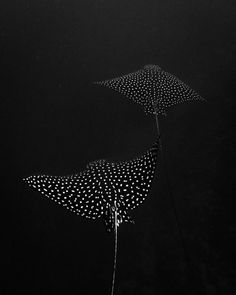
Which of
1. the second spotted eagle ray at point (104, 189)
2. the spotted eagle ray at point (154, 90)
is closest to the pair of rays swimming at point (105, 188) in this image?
the second spotted eagle ray at point (104, 189)

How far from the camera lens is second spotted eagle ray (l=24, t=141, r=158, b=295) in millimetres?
1074

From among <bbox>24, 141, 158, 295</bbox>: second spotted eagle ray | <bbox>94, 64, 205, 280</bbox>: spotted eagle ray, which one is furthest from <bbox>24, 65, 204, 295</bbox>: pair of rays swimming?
<bbox>94, 64, 205, 280</bbox>: spotted eagle ray

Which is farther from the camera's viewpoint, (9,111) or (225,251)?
(9,111)

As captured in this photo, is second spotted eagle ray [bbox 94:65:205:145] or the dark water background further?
second spotted eagle ray [bbox 94:65:205:145]

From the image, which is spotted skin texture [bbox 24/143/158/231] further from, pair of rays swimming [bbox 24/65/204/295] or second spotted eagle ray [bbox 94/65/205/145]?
second spotted eagle ray [bbox 94/65/205/145]

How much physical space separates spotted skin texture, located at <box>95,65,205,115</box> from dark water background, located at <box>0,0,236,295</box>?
0.24 m

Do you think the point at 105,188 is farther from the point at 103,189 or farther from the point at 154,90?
the point at 154,90

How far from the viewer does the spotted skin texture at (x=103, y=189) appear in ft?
3.53

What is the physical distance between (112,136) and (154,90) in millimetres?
392

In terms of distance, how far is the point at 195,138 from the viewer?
1.90 metres

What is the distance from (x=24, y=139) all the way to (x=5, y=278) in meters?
0.85

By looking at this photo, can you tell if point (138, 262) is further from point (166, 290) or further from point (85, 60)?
point (85, 60)

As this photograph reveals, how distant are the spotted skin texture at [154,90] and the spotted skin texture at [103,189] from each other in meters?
0.76

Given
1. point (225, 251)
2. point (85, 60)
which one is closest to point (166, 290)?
point (225, 251)
